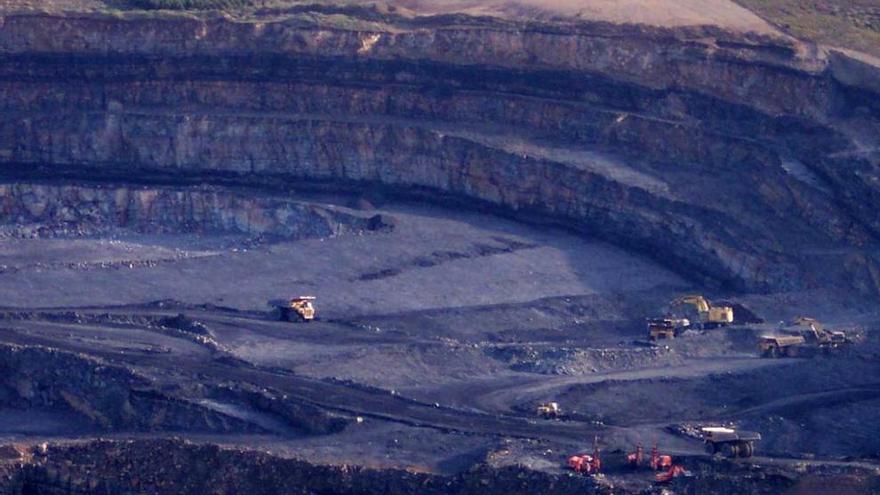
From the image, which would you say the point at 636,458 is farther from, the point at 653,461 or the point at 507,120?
the point at 507,120

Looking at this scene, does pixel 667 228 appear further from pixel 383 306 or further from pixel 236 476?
pixel 236 476

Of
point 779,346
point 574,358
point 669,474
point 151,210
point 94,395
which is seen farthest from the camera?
point 151,210

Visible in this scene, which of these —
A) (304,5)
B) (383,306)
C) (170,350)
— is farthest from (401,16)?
(170,350)

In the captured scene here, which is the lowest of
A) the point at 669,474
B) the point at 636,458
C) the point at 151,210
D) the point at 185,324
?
the point at 151,210

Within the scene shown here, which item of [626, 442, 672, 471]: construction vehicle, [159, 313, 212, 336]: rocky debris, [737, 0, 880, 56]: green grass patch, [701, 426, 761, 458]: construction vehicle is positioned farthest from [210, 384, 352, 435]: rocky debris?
[737, 0, 880, 56]: green grass patch

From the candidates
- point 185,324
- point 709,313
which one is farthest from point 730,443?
point 185,324

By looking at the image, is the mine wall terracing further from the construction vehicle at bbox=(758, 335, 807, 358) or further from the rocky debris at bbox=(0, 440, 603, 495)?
the construction vehicle at bbox=(758, 335, 807, 358)
